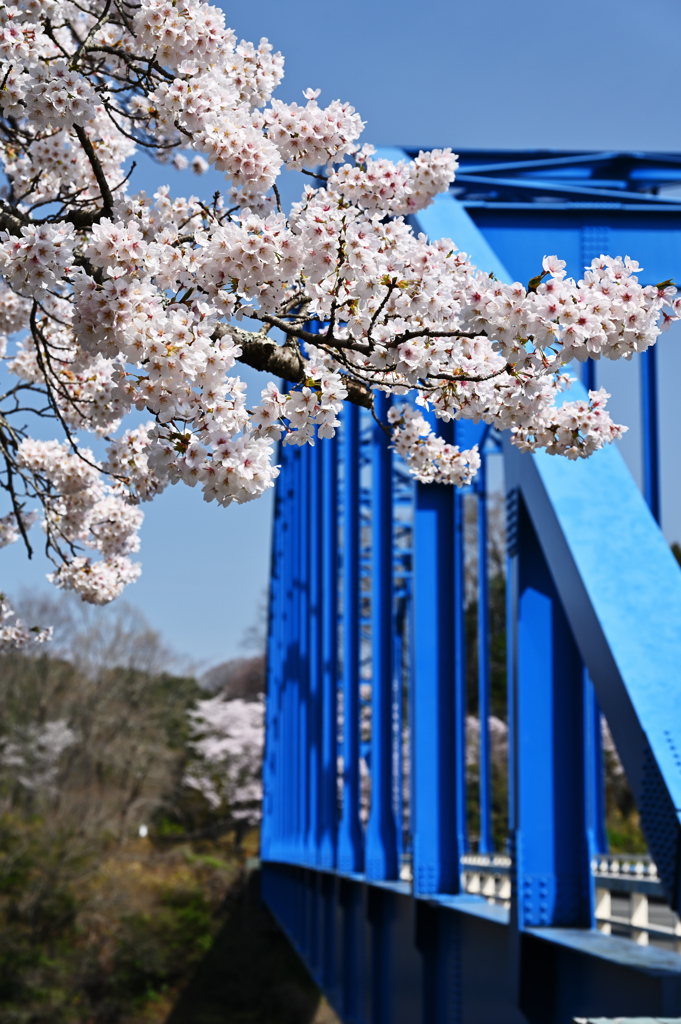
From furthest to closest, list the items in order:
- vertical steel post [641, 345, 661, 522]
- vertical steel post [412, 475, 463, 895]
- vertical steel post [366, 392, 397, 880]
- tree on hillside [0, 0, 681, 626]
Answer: vertical steel post [366, 392, 397, 880]
vertical steel post [641, 345, 661, 522]
vertical steel post [412, 475, 463, 895]
tree on hillside [0, 0, 681, 626]

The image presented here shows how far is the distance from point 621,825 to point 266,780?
10817 millimetres

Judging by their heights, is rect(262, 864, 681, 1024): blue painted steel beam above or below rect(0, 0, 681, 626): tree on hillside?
below

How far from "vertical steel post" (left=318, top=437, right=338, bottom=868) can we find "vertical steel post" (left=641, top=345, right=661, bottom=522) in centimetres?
681

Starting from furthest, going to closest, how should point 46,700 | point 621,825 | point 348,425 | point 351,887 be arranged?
point 46,700 < point 621,825 < point 348,425 < point 351,887

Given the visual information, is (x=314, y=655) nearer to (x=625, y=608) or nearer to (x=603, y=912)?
(x=603, y=912)

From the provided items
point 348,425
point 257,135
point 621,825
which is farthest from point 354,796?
point 621,825

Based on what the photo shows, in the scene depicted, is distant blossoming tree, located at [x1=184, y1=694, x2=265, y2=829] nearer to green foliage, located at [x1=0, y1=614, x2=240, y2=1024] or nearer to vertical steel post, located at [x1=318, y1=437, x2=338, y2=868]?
green foliage, located at [x1=0, y1=614, x2=240, y2=1024]

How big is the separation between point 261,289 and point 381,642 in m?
6.33

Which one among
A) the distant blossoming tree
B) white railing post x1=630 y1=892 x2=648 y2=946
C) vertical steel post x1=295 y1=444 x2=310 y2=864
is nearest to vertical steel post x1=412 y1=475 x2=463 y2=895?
white railing post x1=630 y1=892 x2=648 y2=946

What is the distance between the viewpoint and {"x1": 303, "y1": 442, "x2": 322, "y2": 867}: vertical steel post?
14.9 m

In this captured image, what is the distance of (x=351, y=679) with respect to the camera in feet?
33.2

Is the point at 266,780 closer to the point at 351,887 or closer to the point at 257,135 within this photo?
the point at 351,887

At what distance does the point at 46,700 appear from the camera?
110 ft

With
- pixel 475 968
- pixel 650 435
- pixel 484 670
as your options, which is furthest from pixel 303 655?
pixel 475 968
